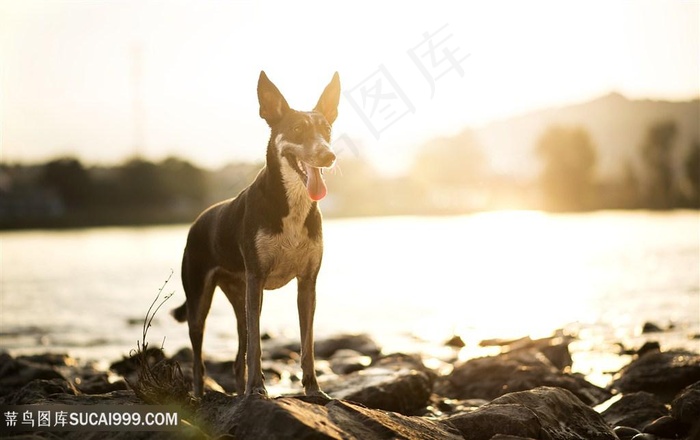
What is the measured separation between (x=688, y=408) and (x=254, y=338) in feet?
18.0

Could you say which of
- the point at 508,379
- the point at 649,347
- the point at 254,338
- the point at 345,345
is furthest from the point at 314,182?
the point at 345,345

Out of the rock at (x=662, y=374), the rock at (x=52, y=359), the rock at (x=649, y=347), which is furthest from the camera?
the rock at (x=52, y=359)

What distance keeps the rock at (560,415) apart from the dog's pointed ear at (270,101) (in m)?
4.14

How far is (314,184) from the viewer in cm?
855

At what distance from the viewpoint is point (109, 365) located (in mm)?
19578

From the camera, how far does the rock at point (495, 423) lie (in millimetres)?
8688

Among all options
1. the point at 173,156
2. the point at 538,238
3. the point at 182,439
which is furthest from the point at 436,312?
the point at 173,156

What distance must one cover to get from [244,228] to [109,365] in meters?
11.9

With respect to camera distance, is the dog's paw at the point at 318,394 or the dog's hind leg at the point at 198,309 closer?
the dog's paw at the point at 318,394

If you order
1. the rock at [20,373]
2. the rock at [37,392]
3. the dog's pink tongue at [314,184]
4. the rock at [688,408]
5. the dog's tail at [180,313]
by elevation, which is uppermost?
the dog's pink tongue at [314,184]

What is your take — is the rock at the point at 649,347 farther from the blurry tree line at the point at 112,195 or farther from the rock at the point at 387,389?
the blurry tree line at the point at 112,195

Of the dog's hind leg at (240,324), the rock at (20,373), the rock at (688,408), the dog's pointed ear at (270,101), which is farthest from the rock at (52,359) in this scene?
the rock at (688,408)

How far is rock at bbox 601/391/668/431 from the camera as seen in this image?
1095 cm

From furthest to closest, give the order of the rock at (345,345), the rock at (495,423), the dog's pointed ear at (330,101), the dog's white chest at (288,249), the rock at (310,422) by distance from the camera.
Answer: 1. the rock at (345,345)
2. the dog's pointed ear at (330,101)
3. the dog's white chest at (288,249)
4. the rock at (495,423)
5. the rock at (310,422)
